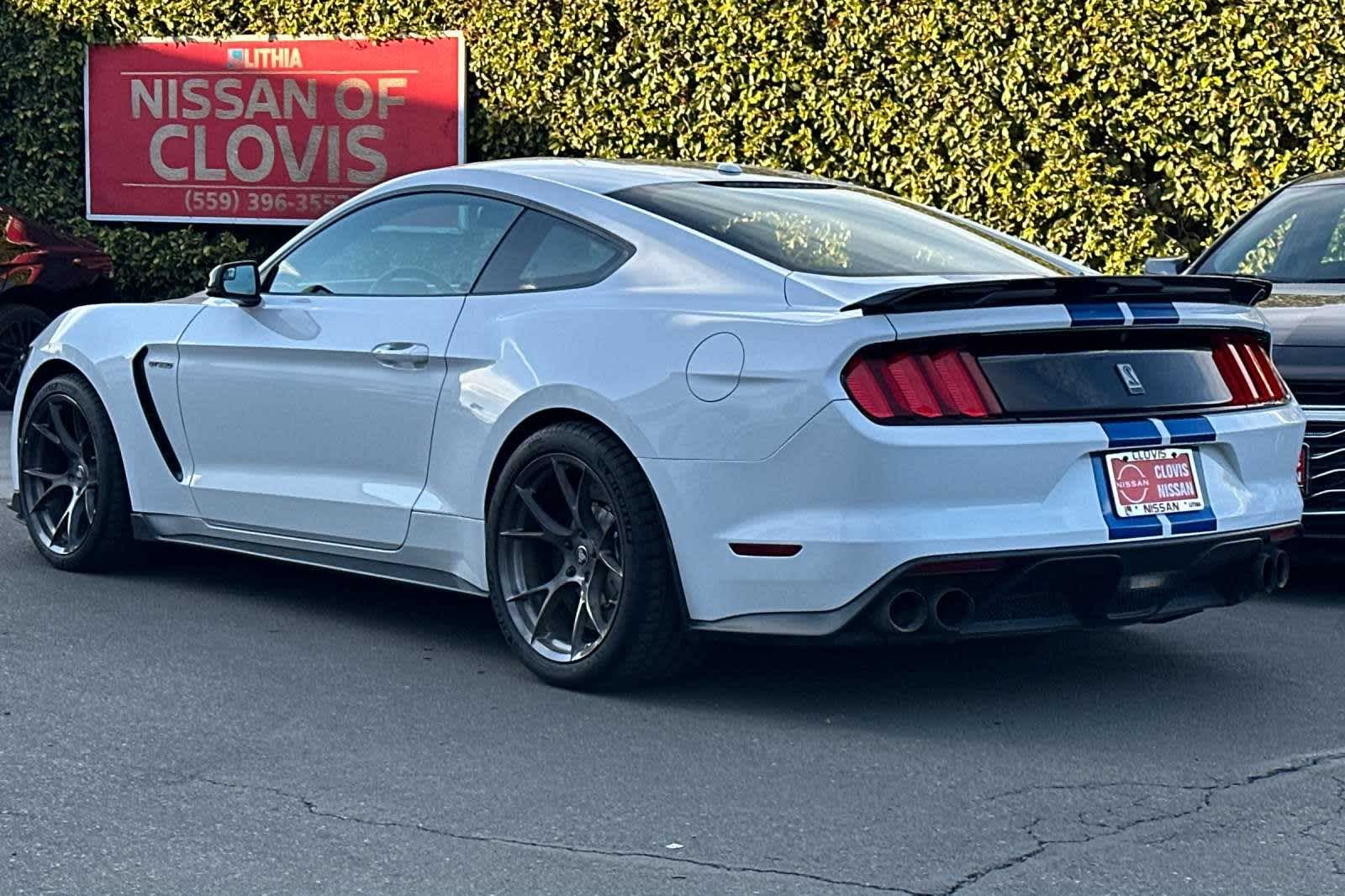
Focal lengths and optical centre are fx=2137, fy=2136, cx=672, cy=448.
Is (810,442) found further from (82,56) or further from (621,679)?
(82,56)

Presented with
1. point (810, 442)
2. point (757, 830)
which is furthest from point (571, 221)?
point (757, 830)

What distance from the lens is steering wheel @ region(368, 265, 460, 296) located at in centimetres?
628

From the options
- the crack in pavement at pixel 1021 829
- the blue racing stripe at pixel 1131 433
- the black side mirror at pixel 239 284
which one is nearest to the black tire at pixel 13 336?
the black side mirror at pixel 239 284

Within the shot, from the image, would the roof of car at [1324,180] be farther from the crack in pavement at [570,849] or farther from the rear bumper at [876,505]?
the crack in pavement at [570,849]

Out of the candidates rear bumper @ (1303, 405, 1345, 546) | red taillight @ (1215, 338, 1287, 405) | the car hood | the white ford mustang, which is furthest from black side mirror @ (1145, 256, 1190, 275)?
red taillight @ (1215, 338, 1287, 405)

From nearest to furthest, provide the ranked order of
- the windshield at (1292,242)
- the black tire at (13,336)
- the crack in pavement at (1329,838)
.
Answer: the crack in pavement at (1329,838) → the windshield at (1292,242) → the black tire at (13,336)

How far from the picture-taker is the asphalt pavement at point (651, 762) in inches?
166

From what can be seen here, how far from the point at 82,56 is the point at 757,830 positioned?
1295 centimetres

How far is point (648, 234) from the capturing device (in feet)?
19.3

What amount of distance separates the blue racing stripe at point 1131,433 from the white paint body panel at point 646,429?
0.04m

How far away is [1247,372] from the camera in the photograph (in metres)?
5.82

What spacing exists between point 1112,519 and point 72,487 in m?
3.89

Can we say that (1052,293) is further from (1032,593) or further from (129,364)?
(129,364)

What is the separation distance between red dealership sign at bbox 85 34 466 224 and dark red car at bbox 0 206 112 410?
5.83ft
